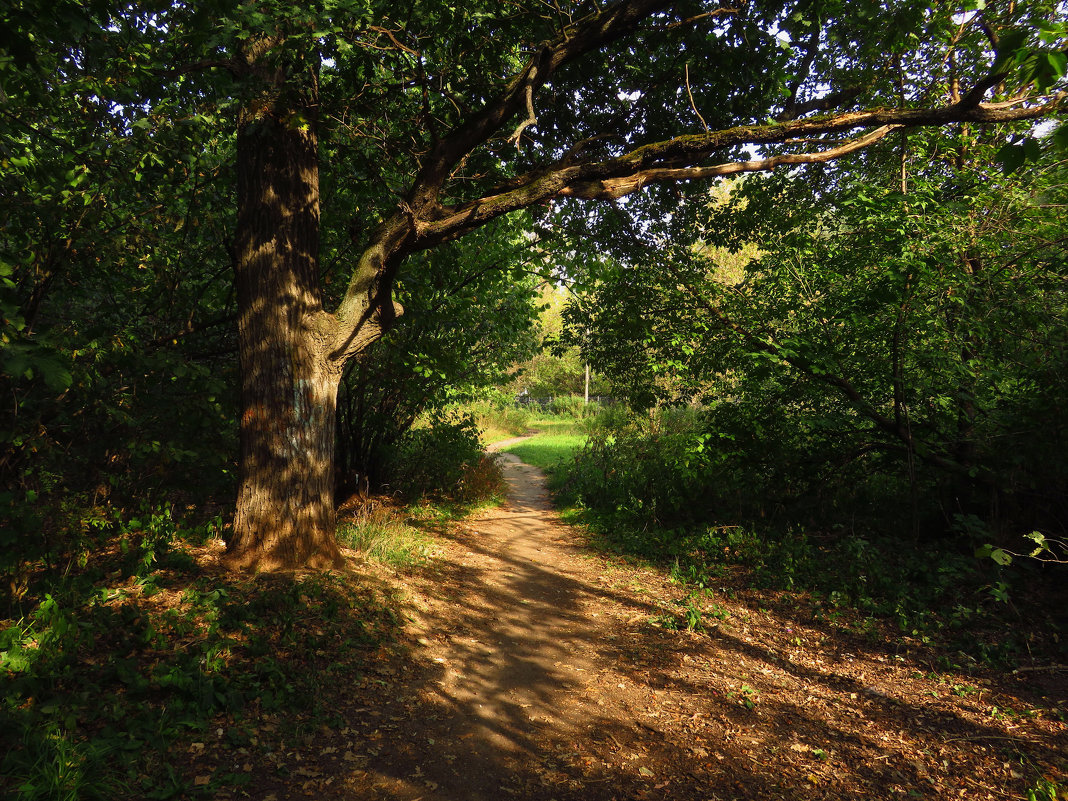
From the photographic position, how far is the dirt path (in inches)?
123

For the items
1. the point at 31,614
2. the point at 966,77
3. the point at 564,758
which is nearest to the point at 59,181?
the point at 31,614

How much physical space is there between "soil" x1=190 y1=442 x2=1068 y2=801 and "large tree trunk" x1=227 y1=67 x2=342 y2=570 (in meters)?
1.33

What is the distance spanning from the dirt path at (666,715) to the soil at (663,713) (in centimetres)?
1

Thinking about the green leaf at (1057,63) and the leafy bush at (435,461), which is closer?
the green leaf at (1057,63)

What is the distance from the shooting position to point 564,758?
339 centimetres

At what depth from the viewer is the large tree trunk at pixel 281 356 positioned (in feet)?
16.3

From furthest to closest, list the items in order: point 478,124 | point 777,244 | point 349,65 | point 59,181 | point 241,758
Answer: point 777,244 → point 349,65 → point 478,124 → point 59,181 → point 241,758

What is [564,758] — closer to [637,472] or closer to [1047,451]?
[1047,451]

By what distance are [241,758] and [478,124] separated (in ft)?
16.5

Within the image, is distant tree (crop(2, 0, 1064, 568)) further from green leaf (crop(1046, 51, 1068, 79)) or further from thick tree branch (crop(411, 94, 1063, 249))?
green leaf (crop(1046, 51, 1068, 79))

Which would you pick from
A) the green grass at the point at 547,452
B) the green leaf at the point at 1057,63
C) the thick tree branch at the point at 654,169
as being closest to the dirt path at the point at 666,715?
the green leaf at the point at 1057,63

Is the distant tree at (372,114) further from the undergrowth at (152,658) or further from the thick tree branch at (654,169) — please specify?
the undergrowth at (152,658)

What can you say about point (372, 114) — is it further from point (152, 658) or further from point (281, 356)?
point (152, 658)

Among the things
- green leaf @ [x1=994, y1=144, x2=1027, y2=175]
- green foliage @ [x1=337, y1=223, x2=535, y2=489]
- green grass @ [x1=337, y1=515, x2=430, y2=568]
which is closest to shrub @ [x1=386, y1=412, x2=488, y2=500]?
green foliage @ [x1=337, y1=223, x2=535, y2=489]
